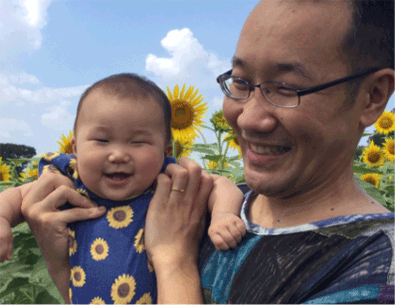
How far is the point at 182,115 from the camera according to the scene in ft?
9.96

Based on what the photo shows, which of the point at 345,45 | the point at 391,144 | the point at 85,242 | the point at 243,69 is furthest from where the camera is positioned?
the point at 391,144

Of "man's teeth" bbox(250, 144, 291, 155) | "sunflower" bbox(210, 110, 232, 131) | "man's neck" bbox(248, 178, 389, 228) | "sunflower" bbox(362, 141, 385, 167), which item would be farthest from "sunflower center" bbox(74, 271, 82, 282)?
"sunflower" bbox(362, 141, 385, 167)

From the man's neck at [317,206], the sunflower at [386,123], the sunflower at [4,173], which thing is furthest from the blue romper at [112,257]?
the sunflower at [386,123]

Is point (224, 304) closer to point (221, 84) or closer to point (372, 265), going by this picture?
point (372, 265)

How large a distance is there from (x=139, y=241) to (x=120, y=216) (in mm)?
145

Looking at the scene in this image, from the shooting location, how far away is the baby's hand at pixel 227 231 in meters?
1.30

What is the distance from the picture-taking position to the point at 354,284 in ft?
3.32

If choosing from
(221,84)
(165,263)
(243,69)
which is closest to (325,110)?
(243,69)

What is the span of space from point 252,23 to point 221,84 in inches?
11.0

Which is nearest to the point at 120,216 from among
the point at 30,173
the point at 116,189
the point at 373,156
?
the point at 116,189

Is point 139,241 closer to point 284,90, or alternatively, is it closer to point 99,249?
point 99,249

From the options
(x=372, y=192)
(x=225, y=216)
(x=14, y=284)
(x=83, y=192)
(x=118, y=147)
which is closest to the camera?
(x=225, y=216)

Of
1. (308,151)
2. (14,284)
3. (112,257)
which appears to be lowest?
(14,284)

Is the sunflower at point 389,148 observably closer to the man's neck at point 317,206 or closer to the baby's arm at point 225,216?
the baby's arm at point 225,216
